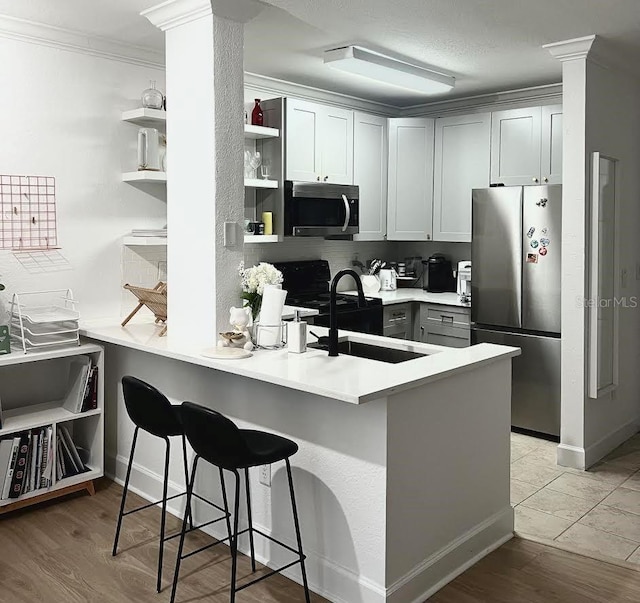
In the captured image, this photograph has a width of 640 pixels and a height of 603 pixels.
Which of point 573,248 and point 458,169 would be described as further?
point 458,169

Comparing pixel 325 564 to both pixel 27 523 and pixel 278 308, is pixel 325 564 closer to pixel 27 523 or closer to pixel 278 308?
pixel 278 308

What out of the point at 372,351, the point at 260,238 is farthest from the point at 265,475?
the point at 260,238

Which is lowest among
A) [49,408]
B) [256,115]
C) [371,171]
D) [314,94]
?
[49,408]

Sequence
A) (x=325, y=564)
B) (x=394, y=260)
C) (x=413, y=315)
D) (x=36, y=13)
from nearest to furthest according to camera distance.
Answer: (x=325, y=564)
(x=36, y=13)
(x=413, y=315)
(x=394, y=260)

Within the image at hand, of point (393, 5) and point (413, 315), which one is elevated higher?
point (393, 5)

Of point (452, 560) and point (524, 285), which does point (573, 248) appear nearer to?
point (524, 285)

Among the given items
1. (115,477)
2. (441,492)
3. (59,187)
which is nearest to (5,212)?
(59,187)

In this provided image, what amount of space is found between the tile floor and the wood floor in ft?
0.70

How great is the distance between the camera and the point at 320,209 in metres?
5.04

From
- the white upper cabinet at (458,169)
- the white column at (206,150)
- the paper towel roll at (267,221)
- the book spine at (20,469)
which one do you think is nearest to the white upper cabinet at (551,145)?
the white upper cabinet at (458,169)

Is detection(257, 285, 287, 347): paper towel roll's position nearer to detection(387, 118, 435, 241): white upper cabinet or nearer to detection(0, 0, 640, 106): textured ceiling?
detection(0, 0, 640, 106): textured ceiling

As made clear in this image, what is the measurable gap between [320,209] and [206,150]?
74.6 inches

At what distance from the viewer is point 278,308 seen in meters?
3.14

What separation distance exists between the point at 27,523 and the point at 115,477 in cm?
62
